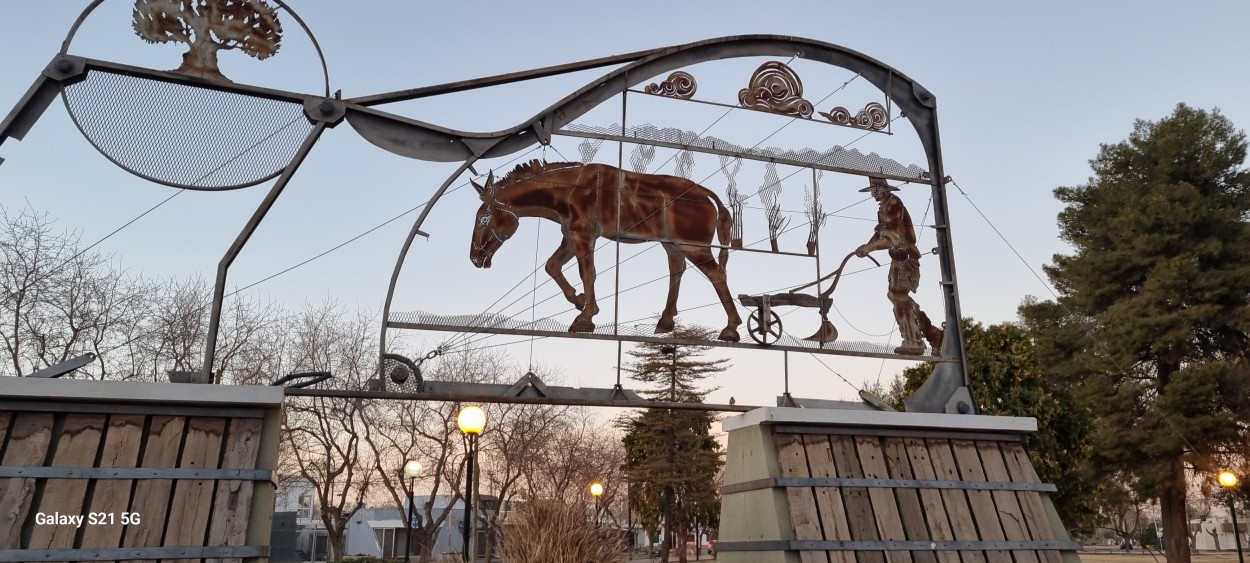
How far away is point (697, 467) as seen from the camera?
119 ft

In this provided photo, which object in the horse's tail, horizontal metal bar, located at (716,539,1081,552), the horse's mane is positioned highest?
the horse's mane

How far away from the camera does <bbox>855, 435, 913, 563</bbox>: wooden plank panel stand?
6.44 m

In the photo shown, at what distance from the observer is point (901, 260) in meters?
8.75

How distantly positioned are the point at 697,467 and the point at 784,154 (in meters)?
29.1

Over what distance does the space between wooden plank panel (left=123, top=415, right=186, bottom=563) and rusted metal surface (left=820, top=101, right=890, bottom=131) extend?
6.22m

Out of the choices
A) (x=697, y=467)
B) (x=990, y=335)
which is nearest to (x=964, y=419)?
(x=990, y=335)

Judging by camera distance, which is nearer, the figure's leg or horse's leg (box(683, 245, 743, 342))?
horse's leg (box(683, 245, 743, 342))

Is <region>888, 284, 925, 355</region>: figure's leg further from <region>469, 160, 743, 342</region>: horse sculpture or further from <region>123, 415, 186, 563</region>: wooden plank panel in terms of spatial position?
<region>123, 415, 186, 563</region>: wooden plank panel

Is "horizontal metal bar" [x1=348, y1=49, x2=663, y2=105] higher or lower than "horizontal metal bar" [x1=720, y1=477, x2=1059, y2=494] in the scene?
higher

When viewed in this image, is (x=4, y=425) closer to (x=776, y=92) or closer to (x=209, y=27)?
(x=209, y=27)

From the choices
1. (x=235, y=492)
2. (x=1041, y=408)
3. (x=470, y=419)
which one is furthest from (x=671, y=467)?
(x=235, y=492)

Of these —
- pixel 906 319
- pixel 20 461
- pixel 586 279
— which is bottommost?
pixel 20 461

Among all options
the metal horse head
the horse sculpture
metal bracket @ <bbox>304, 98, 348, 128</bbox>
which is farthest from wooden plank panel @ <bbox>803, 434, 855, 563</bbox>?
metal bracket @ <bbox>304, 98, 348, 128</bbox>

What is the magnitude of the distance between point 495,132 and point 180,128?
94.1 inches
